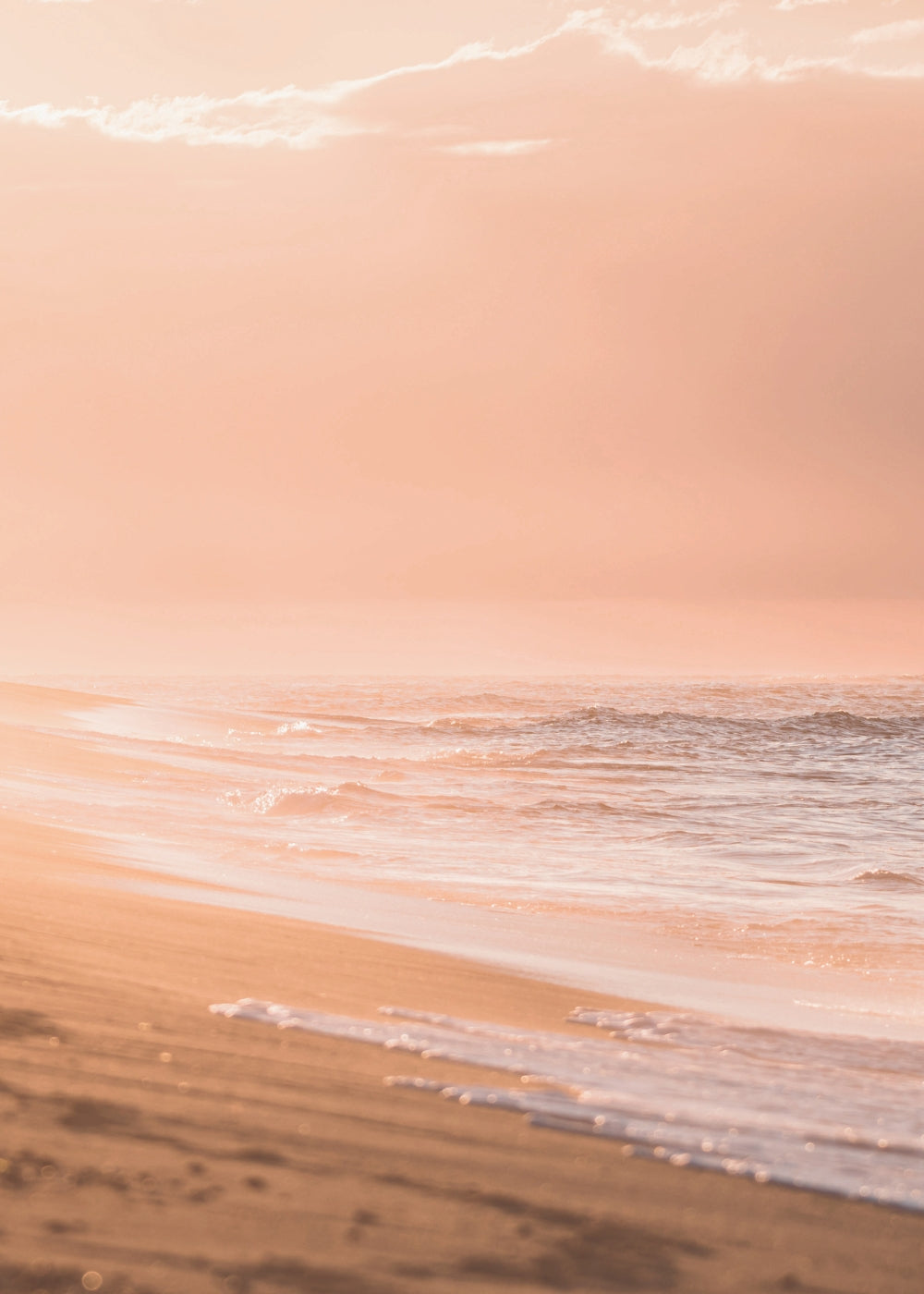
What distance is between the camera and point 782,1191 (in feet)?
8.74

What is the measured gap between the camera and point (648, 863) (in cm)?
1003

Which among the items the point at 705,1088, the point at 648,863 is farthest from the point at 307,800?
the point at 705,1088

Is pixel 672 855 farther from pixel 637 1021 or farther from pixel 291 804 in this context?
pixel 637 1021

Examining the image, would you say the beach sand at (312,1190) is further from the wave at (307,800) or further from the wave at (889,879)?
the wave at (307,800)

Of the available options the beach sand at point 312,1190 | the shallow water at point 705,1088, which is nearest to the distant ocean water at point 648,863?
the shallow water at point 705,1088

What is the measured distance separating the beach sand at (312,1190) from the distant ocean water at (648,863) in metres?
0.27

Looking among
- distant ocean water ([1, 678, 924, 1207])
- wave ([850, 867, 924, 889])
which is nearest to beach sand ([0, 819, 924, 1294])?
distant ocean water ([1, 678, 924, 1207])

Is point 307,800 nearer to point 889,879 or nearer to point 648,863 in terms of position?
point 648,863

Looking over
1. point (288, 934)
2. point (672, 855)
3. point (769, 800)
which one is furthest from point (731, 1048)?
point (769, 800)

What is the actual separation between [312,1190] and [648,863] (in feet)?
26.1

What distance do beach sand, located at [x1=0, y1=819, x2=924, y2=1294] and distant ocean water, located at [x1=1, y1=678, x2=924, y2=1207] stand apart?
0.88 feet

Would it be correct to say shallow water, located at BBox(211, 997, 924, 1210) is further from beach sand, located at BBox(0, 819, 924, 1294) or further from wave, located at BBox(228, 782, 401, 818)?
wave, located at BBox(228, 782, 401, 818)

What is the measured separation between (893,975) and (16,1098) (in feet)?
16.6

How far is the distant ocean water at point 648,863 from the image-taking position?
10.9 feet
